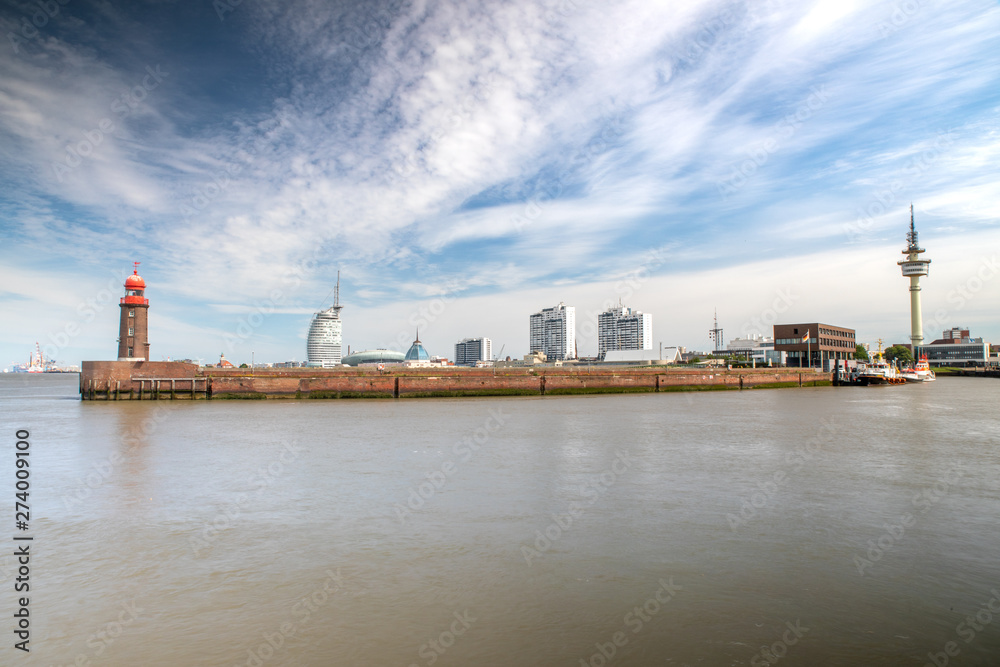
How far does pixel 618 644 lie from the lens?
5984mm

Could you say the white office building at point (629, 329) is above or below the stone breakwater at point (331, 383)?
above

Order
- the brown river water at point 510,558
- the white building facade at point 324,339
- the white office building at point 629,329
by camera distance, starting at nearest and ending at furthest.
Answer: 1. the brown river water at point 510,558
2. the white building facade at point 324,339
3. the white office building at point 629,329

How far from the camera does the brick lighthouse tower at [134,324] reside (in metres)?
47.2

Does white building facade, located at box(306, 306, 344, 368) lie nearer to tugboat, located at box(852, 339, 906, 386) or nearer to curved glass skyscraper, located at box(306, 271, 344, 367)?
curved glass skyscraper, located at box(306, 271, 344, 367)

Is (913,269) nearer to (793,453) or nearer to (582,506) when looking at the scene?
(793,453)

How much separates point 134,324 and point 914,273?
535 feet

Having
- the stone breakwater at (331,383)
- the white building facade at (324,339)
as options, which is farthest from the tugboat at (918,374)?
the white building facade at (324,339)

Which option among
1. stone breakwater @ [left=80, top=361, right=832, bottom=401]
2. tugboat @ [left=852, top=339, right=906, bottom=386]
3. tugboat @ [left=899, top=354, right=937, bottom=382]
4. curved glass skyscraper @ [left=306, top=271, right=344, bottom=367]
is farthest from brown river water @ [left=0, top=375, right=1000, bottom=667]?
curved glass skyscraper @ [left=306, top=271, right=344, bottom=367]

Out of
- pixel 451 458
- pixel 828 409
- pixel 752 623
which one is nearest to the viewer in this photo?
pixel 752 623

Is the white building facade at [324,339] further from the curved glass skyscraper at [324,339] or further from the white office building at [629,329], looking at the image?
the white office building at [629,329]

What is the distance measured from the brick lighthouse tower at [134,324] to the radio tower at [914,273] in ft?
529

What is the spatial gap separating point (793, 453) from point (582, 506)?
11140 millimetres

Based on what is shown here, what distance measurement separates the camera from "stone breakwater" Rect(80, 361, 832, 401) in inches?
1890

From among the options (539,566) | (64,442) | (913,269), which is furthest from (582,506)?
(913,269)
